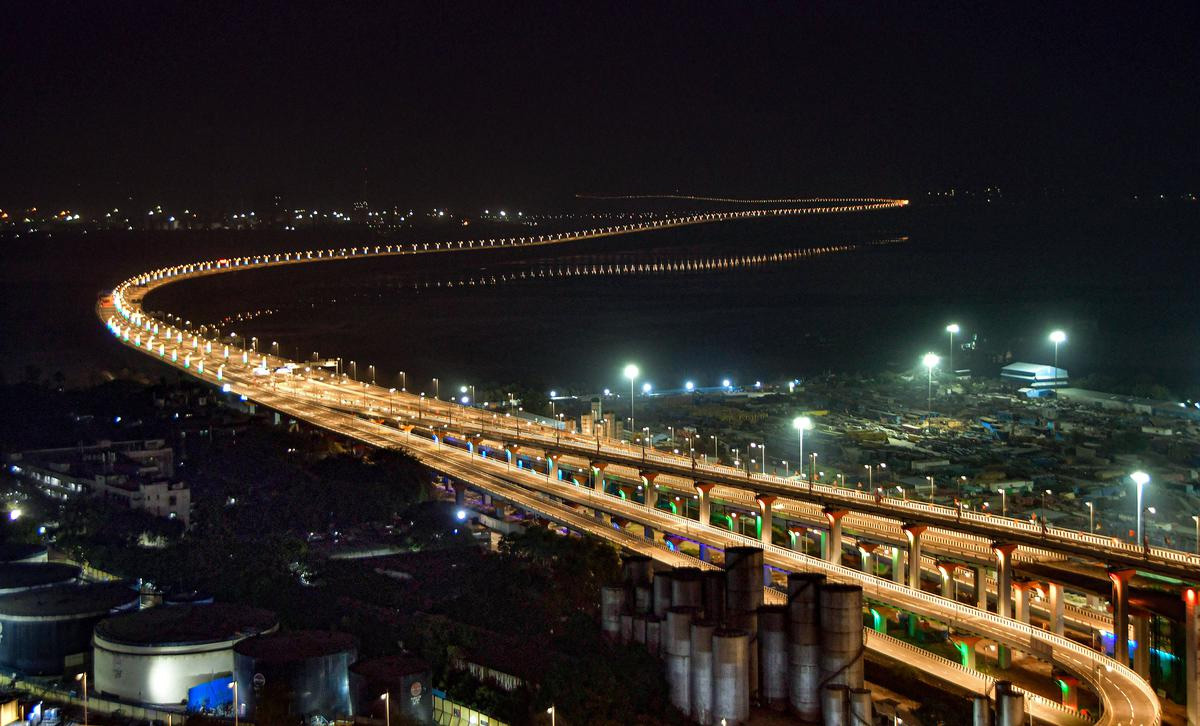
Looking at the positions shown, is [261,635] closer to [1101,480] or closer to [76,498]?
[76,498]

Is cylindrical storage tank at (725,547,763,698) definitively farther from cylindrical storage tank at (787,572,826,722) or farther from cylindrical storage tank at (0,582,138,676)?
cylindrical storage tank at (0,582,138,676)

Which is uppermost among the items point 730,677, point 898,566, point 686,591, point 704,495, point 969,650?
point 704,495

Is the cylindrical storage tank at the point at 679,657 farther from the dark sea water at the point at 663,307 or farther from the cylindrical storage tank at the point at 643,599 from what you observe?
the dark sea water at the point at 663,307

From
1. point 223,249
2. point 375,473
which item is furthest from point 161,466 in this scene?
point 223,249

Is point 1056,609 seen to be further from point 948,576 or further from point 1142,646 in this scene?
point 948,576

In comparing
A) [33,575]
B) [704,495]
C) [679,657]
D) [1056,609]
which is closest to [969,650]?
[1056,609]

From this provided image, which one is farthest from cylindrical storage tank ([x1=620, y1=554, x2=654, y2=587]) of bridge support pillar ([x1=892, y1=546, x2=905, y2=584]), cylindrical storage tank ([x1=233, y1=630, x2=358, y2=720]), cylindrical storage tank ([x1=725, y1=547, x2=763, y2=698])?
bridge support pillar ([x1=892, y1=546, x2=905, y2=584])

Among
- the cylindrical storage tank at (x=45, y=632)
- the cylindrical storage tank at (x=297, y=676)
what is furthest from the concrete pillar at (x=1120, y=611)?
the cylindrical storage tank at (x=45, y=632)
